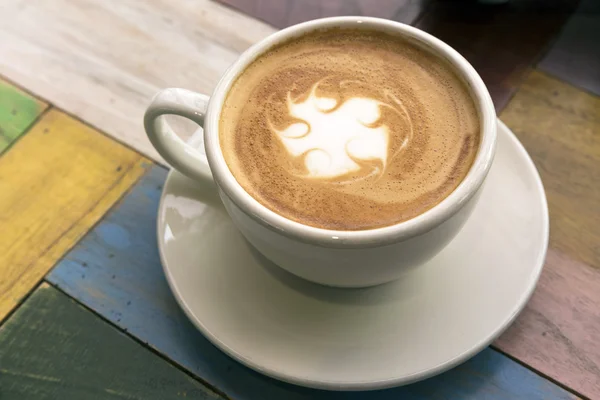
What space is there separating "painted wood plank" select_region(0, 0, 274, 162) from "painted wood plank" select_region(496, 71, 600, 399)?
411 mm

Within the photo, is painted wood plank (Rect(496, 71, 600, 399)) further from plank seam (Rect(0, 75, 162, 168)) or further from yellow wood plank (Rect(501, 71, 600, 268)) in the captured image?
plank seam (Rect(0, 75, 162, 168))

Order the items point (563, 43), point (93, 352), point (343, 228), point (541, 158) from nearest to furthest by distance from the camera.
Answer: point (343, 228)
point (93, 352)
point (541, 158)
point (563, 43)

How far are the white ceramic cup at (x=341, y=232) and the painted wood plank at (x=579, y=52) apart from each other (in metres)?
0.33

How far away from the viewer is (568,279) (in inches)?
28.0

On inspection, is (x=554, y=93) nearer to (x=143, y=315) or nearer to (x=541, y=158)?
(x=541, y=158)

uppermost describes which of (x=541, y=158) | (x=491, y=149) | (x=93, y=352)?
(x=491, y=149)

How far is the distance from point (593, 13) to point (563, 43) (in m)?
0.09

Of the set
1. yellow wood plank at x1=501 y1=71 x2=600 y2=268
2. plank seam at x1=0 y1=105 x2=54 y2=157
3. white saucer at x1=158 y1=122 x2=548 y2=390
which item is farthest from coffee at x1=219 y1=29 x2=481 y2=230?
plank seam at x1=0 y1=105 x2=54 y2=157

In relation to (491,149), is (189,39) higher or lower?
lower

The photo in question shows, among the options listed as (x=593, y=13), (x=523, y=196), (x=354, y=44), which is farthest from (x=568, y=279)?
(x=593, y=13)

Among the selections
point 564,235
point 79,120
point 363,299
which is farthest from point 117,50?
point 564,235

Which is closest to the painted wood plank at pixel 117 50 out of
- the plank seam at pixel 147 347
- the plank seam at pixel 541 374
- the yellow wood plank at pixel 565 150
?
the plank seam at pixel 147 347

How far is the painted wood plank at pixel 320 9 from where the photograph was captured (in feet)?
3.19

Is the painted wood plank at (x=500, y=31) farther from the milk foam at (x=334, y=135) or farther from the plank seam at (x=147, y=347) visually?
the plank seam at (x=147, y=347)
